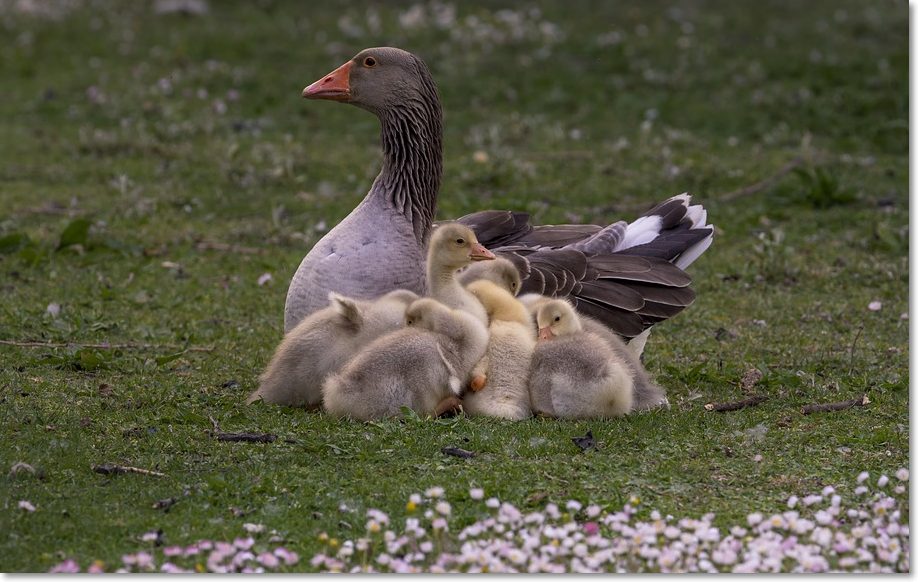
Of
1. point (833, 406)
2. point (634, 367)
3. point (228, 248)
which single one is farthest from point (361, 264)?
point (228, 248)

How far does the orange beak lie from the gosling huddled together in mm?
1619

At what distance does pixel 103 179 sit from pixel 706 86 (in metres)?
7.15

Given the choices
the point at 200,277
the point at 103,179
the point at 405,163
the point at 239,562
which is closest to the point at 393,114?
the point at 405,163

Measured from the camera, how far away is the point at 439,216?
1161 cm

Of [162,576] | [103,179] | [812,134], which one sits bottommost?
[162,576]

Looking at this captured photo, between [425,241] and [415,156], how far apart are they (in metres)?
0.54

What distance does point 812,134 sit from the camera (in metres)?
14.2

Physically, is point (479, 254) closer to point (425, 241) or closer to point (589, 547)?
point (425, 241)

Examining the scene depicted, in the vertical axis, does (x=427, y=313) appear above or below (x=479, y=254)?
below

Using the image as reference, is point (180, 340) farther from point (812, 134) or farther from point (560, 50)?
point (560, 50)

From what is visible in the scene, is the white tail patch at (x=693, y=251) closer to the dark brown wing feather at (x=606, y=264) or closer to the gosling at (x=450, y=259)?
the dark brown wing feather at (x=606, y=264)

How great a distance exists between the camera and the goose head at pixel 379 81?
811 cm

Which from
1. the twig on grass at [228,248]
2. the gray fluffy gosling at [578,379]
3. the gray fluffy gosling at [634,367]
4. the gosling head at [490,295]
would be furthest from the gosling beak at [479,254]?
the twig on grass at [228,248]

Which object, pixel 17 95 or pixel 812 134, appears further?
pixel 17 95
